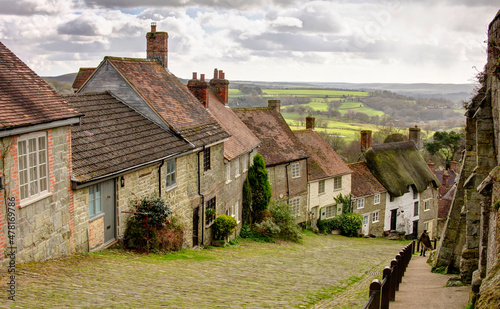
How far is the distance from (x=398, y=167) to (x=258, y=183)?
19.5m

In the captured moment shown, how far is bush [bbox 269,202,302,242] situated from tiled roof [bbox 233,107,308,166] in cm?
345

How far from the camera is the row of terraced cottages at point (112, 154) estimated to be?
11.4 metres

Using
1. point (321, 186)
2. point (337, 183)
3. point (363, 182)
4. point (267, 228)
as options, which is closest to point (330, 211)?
point (337, 183)

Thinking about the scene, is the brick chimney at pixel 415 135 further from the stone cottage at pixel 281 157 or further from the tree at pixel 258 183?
the tree at pixel 258 183

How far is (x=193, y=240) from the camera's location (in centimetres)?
2136

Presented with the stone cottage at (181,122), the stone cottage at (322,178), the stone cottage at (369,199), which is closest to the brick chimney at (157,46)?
the stone cottage at (181,122)

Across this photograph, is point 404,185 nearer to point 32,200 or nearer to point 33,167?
point 33,167

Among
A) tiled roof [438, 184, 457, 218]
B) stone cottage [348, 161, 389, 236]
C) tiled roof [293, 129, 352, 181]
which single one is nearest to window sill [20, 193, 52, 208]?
tiled roof [293, 129, 352, 181]

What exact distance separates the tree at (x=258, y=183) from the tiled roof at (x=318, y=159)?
25.5 feet

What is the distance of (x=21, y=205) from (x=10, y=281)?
1915 millimetres

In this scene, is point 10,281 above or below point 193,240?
above

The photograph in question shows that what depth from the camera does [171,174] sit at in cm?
1895

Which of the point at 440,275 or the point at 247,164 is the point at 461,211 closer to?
the point at 440,275

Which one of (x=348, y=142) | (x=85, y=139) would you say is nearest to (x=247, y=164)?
(x=85, y=139)
